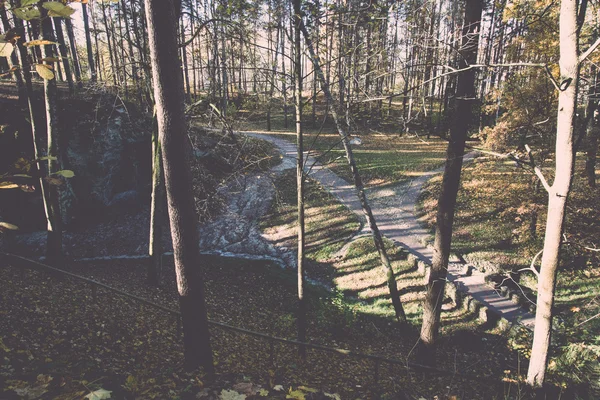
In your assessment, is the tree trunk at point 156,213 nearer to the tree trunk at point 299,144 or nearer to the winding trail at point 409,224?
the winding trail at point 409,224

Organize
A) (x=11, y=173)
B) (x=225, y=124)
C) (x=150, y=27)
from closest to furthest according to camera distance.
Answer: (x=11, y=173)
(x=150, y=27)
(x=225, y=124)

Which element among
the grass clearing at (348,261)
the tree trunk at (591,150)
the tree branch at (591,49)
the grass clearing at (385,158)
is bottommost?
the grass clearing at (348,261)

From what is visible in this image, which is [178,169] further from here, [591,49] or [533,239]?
[533,239]

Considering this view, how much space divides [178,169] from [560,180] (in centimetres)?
528

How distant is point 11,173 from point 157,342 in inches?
256

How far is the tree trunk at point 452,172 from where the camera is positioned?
243 inches

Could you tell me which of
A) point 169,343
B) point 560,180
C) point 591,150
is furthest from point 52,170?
point 591,150

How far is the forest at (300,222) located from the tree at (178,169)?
0.10 feet

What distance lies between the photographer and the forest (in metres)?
4.86

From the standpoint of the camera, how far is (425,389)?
7488 millimetres

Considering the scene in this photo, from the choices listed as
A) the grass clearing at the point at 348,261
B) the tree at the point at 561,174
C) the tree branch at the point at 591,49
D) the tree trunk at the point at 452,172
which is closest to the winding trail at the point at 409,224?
the grass clearing at the point at 348,261

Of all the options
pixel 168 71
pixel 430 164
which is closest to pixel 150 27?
pixel 168 71

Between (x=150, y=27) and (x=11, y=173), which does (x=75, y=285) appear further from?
(x=11, y=173)

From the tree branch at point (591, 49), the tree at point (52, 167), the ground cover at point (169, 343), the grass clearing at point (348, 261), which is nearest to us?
the tree branch at point (591, 49)
